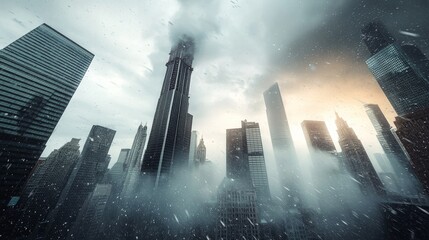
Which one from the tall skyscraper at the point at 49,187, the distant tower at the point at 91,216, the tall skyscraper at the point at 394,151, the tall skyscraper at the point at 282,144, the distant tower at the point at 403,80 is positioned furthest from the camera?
the tall skyscraper at the point at 282,144

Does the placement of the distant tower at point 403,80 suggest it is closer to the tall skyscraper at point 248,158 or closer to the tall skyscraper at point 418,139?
the tall skyscraper at point 418,139

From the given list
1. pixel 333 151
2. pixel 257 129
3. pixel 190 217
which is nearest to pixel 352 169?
pixel 333 151

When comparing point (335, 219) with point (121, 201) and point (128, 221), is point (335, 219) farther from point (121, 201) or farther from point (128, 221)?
point (121, 201)

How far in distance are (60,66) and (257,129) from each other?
434ft

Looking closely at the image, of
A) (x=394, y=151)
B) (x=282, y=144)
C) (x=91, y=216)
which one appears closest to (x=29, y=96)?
(x=91, y=216)

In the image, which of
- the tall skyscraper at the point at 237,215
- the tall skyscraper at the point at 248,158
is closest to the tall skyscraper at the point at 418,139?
the tall skyscraper at the point at 237,215

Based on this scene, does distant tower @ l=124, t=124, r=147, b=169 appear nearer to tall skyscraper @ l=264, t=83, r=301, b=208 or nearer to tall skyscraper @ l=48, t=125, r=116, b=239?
tall skyscraper @ l=48, t=125, r=116, b=239

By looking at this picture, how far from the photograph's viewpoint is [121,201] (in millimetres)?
136375

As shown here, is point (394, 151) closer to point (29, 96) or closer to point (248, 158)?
point (248, 158)

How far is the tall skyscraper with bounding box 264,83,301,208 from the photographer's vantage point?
5725 inches

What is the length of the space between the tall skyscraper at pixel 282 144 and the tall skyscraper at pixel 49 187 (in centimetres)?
17085

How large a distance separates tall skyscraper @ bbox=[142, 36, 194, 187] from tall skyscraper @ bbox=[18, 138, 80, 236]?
6133 centimetres

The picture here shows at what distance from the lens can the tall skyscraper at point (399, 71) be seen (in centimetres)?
7550

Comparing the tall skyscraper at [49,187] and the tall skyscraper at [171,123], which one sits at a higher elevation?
the tall skyscraper at [171,123]
